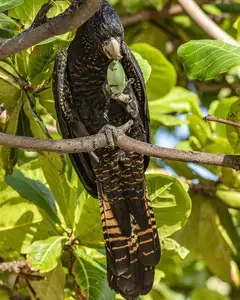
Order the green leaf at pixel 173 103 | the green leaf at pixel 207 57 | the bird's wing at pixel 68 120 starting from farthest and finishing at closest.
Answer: the green leaf at pixel 173 103
the bird's wing at pixel 68 120
the green leaf at pixel 207 57

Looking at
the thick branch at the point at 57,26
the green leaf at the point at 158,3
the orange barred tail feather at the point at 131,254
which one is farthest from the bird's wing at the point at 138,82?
the green leaf at the point at 158,3

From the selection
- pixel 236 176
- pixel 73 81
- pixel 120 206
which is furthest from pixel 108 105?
pixel 236 176

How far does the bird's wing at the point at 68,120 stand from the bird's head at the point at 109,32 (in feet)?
0.45

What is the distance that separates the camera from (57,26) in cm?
146

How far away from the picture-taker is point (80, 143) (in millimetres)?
1701

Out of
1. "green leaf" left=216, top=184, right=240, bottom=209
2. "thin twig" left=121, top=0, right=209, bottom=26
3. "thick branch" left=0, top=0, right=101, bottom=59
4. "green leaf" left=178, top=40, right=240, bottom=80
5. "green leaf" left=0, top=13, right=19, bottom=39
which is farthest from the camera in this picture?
"thin twig" left=121, top=0, right=209, bottom=26

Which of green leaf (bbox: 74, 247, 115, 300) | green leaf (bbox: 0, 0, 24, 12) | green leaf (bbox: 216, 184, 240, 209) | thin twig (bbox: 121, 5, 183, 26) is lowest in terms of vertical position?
green leaf (bbox: 216, 184, 240, 209)

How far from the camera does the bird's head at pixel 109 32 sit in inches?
77.8

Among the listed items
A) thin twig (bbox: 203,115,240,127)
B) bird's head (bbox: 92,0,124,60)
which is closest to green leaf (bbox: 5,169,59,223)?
bird's head (bbox: 92,0,124,60)

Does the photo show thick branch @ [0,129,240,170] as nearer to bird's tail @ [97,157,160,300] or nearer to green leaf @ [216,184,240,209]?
bird's tail @ [97,157,160,300]

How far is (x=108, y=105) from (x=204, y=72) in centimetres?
55

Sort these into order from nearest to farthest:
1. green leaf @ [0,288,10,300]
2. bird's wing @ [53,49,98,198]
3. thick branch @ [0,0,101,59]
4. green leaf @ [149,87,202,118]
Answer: thick branch @ [0,0,101,59]
bird's wing @ [53,49,98,198]
green leaf @ [0,288,10,300]
green leaf @ [149,87,202,118]

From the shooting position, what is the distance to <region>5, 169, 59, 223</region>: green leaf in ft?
6.89

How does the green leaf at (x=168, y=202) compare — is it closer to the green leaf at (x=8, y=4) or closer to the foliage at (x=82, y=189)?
the foliage at (x=82, y=189)
